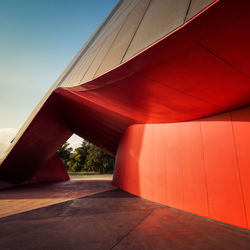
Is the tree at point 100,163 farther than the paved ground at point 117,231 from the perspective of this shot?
Yes

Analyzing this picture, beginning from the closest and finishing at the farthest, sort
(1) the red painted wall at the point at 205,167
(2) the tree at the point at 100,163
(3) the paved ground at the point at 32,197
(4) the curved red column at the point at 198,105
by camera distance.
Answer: (4) the curved red column at the point at 198,105, (1) the red painted wall at the point at 205,167, (3) the paved ground at the point at 32,197, (2) the tree at the point at 100,163

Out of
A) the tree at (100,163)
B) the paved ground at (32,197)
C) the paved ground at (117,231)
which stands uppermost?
the tree at (100,163)

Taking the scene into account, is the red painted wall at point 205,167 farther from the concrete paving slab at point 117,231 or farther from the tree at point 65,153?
the tree at point 65,153

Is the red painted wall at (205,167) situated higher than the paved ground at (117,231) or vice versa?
the red painted wall at (205,167)

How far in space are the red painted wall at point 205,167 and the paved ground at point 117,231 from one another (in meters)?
0.45

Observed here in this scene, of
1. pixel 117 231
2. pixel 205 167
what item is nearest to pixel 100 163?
pixel 205 167

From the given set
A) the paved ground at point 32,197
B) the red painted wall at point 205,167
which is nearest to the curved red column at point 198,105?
the red painted wall at point 205,167

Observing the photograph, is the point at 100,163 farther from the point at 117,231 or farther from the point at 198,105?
the point at 198,105

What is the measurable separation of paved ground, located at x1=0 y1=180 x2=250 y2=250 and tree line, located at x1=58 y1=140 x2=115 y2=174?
121ft

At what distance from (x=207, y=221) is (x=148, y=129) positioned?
4281 millimetres

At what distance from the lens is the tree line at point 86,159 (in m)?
40.7

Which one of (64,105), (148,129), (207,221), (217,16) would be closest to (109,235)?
(207,221)

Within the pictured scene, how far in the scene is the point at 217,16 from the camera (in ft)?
6.53

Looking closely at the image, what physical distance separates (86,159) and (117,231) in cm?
4270
